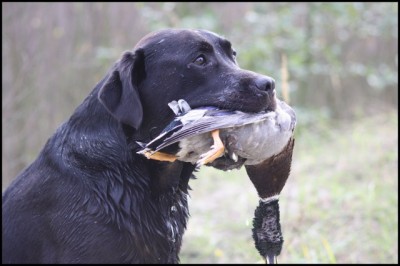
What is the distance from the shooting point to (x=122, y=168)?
3.08 meters

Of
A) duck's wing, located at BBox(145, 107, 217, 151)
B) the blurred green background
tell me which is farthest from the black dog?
the blurred green background

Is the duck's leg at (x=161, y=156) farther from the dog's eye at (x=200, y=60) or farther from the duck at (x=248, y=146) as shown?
the dog's eye at (x=200, y=60)

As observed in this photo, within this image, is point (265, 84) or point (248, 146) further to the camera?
point (265, 84)

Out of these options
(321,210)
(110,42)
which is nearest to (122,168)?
(321,210)

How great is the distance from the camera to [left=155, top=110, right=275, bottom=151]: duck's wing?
266 cm

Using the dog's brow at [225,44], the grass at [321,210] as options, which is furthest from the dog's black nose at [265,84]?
the grass at [321,210]

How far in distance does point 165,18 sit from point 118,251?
20.1ft

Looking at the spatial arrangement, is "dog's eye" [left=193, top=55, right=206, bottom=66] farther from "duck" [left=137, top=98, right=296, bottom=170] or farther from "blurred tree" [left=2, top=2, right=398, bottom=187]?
"blurred tree" [left=2, top=2, right=398, bottom=187]

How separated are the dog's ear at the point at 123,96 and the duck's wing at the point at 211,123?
276mm

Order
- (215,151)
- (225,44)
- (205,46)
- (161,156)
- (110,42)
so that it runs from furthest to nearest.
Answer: (110,42) → (225,44) → (205,46) → (161,156) → (215,151)

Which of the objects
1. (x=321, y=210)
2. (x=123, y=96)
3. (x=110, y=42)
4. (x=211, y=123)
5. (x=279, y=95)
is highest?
(x=110, y=42)

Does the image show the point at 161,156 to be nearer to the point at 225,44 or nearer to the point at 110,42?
the point at 225,44

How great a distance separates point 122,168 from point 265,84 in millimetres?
886

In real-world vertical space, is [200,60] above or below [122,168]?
above
